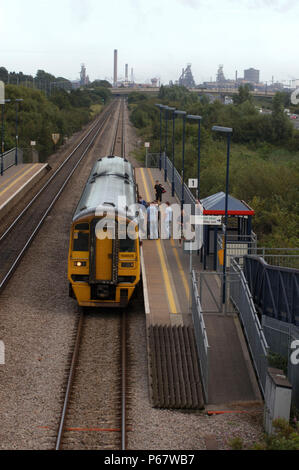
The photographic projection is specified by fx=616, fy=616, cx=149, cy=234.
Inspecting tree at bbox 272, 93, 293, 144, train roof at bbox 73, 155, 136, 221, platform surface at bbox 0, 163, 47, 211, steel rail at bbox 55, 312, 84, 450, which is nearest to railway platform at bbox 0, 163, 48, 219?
platform surface at bbox 0, 163, 47, 211

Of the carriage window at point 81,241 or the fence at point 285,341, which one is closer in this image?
the fence at point 285,341

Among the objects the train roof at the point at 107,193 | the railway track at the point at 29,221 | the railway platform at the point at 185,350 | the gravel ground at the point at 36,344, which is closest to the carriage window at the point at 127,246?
the train roof at the point at 107,193

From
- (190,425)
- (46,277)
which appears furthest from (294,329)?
(46,277)

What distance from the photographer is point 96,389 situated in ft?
42.7

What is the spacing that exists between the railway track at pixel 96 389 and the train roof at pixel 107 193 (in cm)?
308

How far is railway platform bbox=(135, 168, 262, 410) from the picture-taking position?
12.6 m

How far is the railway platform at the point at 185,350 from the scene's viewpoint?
12.6m

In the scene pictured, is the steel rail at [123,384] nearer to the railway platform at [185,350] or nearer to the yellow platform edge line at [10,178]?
the railway platform at [185,350]

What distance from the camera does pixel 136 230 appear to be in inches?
667

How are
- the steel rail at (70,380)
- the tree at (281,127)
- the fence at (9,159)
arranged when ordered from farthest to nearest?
the tree at (281,127)
the fence at (9,159)
the steel rail at (70,380)

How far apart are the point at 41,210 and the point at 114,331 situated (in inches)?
675

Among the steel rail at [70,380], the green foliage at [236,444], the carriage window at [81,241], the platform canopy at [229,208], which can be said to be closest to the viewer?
the green foliage at [236,444]
